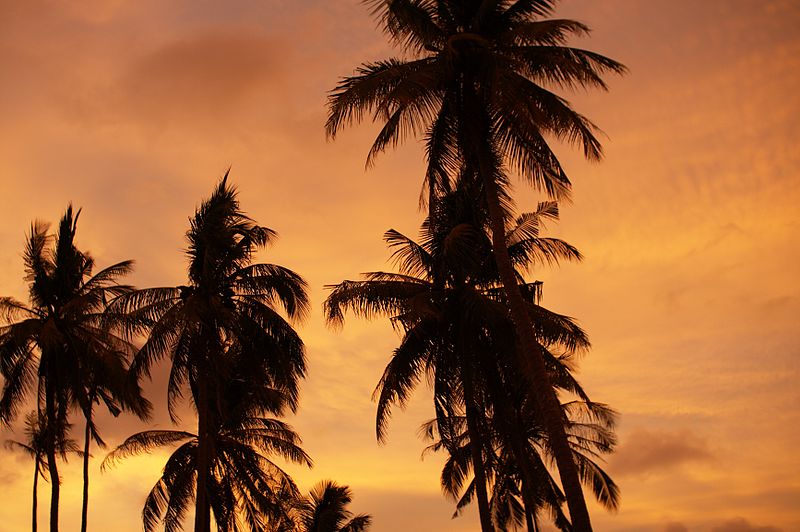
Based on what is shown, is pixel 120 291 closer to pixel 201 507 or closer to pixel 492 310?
pixel 201 507

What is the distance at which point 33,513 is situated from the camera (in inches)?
1181

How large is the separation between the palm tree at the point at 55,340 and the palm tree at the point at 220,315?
2.60 meters

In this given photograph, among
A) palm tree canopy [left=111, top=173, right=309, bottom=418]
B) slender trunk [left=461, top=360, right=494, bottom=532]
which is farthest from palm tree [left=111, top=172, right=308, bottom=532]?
slender trunk [left=461, top=360, right=494, bottom=532]

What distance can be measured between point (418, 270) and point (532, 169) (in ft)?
21.3

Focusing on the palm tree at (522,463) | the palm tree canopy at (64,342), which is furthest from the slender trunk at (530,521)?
the palm tree canopy at (64,342)

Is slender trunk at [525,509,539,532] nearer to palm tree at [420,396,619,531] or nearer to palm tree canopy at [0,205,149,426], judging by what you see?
palm tree at [420,396,619,531]

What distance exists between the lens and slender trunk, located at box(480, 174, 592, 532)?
17406mm

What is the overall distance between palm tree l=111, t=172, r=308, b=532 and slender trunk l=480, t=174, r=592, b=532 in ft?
30.3

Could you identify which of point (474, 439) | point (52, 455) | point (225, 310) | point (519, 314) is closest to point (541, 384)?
point (519, 314)

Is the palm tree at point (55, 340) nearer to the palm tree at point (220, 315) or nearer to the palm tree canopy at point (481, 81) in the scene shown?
the palm tree at point (220, 315)

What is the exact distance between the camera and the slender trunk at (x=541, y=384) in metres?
17.4

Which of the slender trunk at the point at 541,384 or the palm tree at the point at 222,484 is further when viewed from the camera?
the palm tree at the point at 222,484

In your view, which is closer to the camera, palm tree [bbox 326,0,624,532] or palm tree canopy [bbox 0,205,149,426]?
palm tree [bbox 326,0,624,532]

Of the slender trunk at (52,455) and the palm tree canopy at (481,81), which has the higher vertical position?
the palm tree canopy at (481,81)
